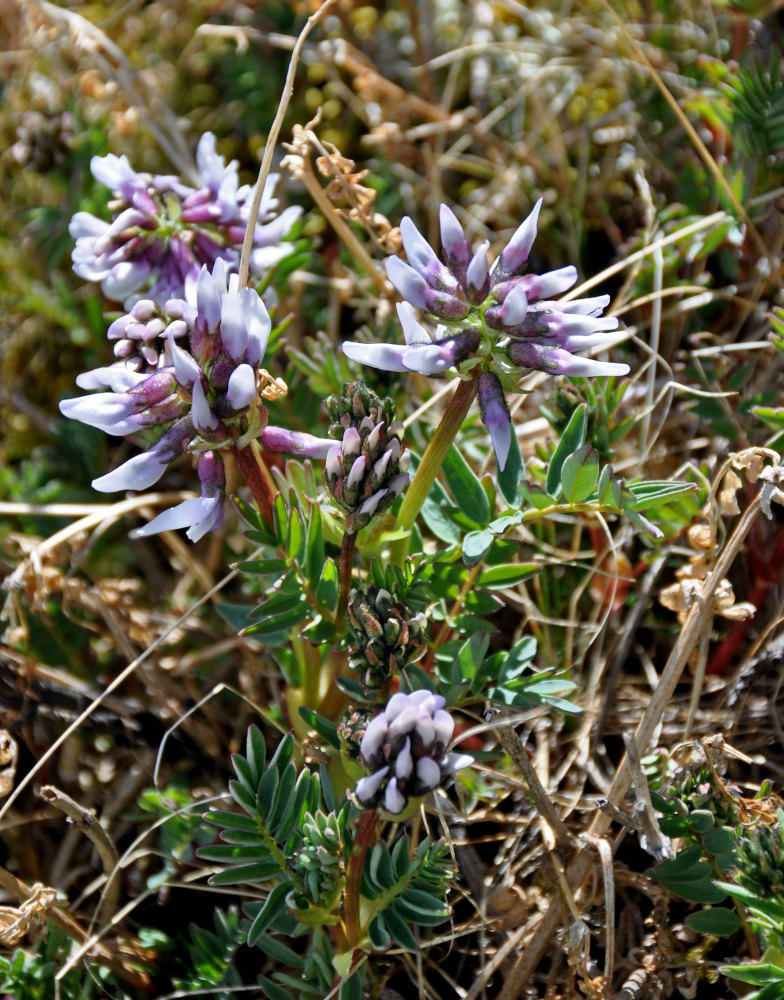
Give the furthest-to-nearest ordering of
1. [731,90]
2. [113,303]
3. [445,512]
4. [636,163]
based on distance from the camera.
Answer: [113,303] < [636,163] < [731,90] < [445,512]

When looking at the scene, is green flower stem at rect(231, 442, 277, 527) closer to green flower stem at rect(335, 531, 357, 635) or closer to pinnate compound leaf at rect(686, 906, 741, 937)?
green flower stem at rect(335, 531, 357, 635)

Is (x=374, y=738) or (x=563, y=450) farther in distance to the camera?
(x=563, y=450)

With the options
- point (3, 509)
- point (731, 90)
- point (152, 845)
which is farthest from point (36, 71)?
point (152, 845)

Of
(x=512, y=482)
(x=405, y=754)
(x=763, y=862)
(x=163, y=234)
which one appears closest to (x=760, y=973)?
(x=763, y=862)

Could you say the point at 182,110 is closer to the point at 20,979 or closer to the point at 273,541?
the point at 273,541

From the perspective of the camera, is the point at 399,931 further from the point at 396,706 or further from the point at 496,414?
the point at 496,414

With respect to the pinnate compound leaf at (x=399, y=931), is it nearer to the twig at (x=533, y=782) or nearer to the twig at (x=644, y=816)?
the twig at (x=533, y=782)
